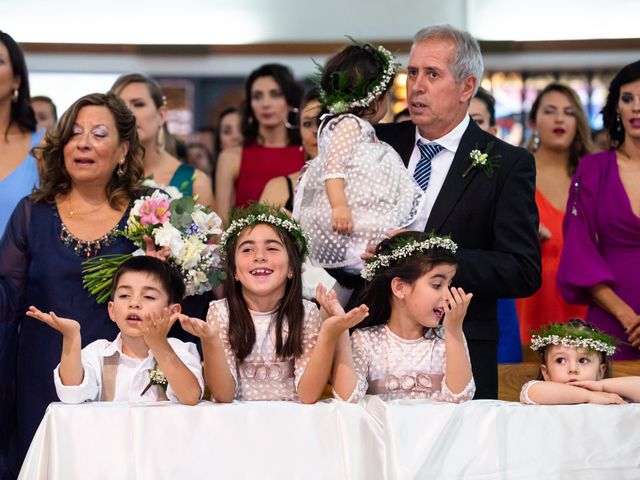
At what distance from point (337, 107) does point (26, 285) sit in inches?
52.9

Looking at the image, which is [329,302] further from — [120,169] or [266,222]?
[120,169]

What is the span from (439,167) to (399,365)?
830 millimetres

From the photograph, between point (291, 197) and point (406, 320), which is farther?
point (291, 197)

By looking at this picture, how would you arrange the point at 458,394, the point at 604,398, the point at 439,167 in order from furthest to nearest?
the point at 439,167, the point at 458,394, the point at 604,398

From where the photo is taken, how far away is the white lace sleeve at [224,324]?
3.94 metres

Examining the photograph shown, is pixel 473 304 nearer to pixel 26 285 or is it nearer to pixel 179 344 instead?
pixel 179 344

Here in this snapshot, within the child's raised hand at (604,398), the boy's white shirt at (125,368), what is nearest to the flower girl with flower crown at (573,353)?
the child's raised hand at (604,398)

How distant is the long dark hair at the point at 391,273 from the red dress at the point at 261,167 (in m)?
2.31

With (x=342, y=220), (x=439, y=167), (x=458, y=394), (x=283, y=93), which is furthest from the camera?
(x=283, y=93)

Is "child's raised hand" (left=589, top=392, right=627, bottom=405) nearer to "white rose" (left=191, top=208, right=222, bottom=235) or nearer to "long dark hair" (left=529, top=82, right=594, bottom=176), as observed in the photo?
"white rose" (left=191, top=208, right=222, bottom=235)

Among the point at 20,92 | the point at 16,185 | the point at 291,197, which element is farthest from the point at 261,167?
the point at 16,185

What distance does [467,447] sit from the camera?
3.40m

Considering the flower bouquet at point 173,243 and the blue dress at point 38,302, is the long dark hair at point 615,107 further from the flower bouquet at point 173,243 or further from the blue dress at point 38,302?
the blue dress at point 38,302

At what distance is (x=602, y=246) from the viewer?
17.3 ft
